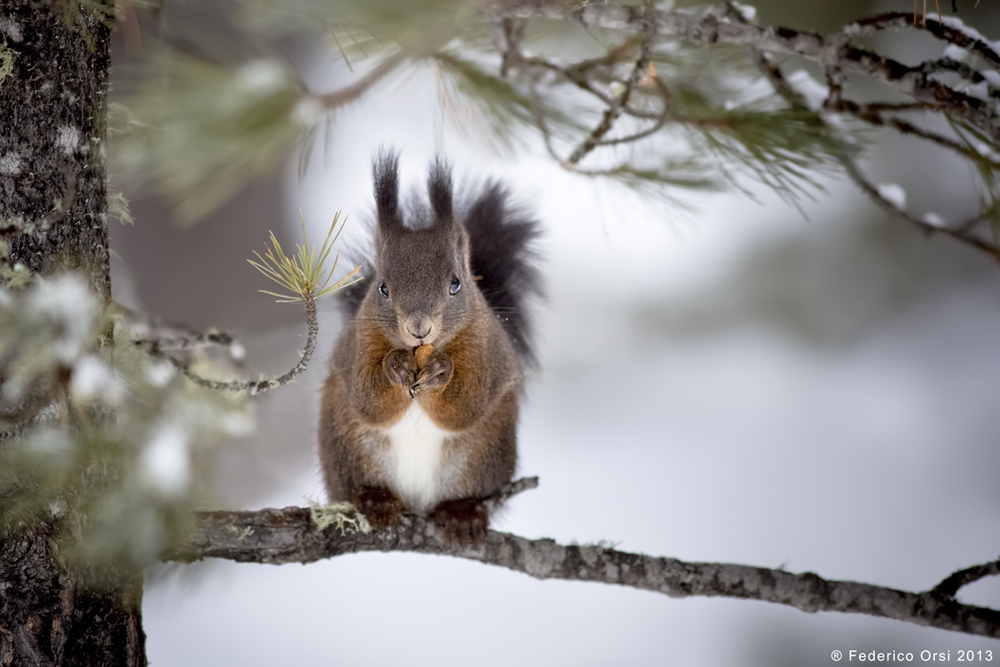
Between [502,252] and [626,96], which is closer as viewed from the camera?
[626,96]

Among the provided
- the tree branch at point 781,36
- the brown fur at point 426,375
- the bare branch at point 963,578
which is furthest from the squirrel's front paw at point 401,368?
the bare branch at point 963,578

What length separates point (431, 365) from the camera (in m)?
1.35

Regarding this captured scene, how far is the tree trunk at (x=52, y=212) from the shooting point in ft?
3.41

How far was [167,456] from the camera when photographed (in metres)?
1.00

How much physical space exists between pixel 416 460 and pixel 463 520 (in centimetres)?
17

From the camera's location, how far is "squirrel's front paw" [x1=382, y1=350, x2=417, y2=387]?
1.32 metres

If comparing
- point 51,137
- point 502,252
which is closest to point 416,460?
point 502,252

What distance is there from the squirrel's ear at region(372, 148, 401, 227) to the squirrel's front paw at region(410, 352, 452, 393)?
28 cm

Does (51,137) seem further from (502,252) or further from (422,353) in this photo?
(502,252)

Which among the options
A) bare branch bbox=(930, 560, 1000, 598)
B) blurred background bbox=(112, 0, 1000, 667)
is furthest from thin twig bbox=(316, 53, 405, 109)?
bare branch bbox=(930, 560, 1000, 598)

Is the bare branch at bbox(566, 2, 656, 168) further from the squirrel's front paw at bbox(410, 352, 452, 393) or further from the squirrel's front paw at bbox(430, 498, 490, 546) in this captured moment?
the squirrel's front paw at bbox(430, 498, 490, 546)

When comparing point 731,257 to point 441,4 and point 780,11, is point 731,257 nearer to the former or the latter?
point 780,11

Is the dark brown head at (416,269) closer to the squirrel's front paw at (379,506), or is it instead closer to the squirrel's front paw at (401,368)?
the squirrel's front paw at (401,368)

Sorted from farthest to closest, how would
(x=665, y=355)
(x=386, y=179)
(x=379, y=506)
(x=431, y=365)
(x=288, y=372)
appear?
(x=665, y=355) → (x=379, y=506) → (x=431, y=365) → (x=386, y=179) → (x=288, y=372)
